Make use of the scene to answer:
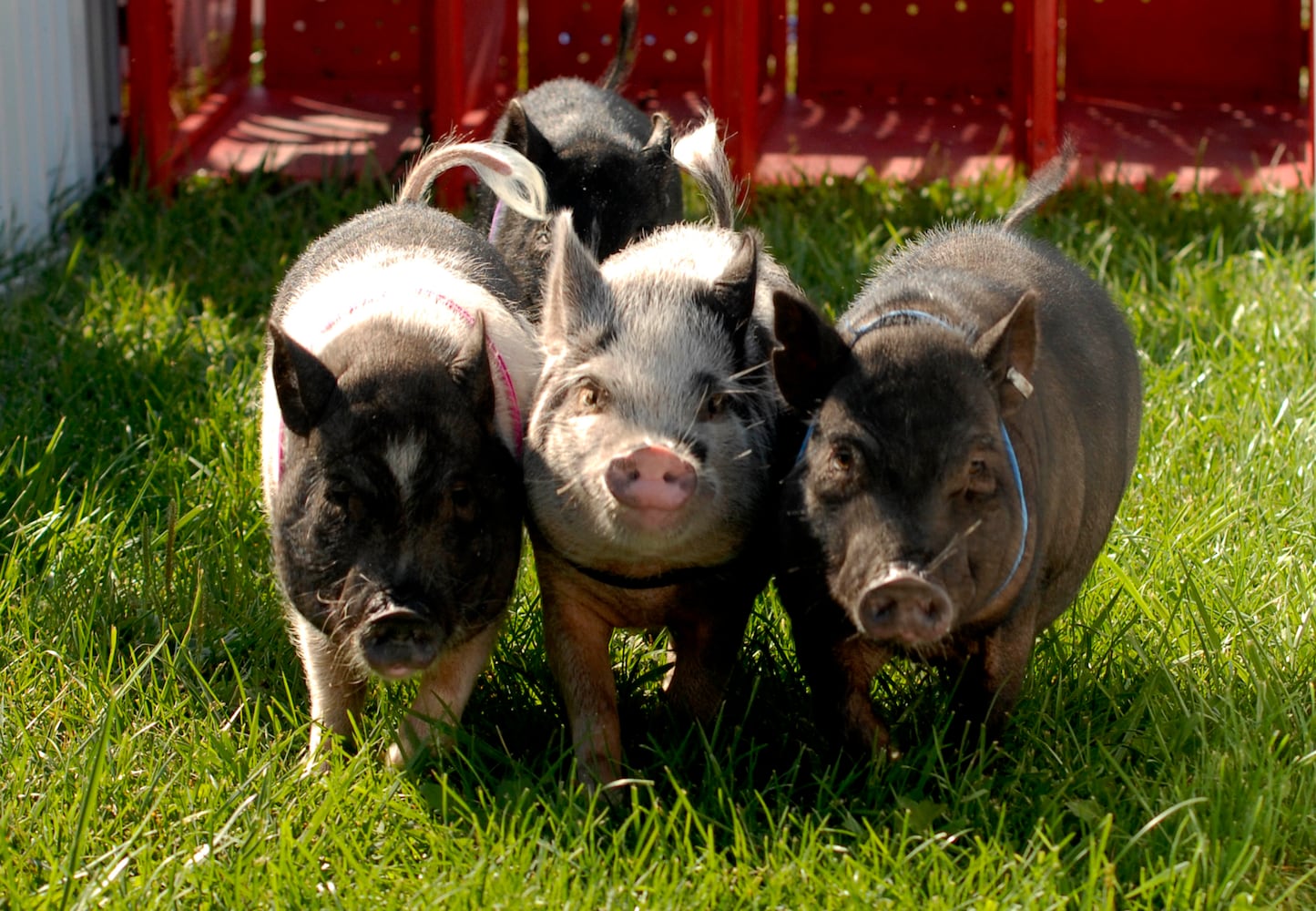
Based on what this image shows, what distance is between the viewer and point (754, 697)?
408 centimetres

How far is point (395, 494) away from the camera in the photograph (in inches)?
144

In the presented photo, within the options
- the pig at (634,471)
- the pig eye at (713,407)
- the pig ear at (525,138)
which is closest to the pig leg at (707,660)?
the pig at (634,471)

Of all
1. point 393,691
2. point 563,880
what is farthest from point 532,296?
point 563,880

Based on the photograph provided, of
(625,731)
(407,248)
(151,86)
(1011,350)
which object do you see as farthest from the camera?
(151,86)

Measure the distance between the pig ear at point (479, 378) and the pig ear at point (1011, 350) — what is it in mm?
1096

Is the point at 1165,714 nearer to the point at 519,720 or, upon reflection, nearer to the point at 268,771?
the point at 519,720

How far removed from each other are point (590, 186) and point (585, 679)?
2.43 meters

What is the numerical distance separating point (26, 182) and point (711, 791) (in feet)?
15.5

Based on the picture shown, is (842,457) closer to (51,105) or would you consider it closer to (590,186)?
(590,186)

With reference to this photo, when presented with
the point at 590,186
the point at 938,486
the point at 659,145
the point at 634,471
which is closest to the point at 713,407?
the point at 634,471

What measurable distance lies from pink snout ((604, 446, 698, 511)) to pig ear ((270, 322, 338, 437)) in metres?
0.70

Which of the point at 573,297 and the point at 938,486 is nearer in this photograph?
the point at 938,486

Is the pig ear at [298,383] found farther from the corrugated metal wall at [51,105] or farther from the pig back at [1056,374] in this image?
the corrugated metal wall at [51,105]

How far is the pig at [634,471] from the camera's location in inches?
144
